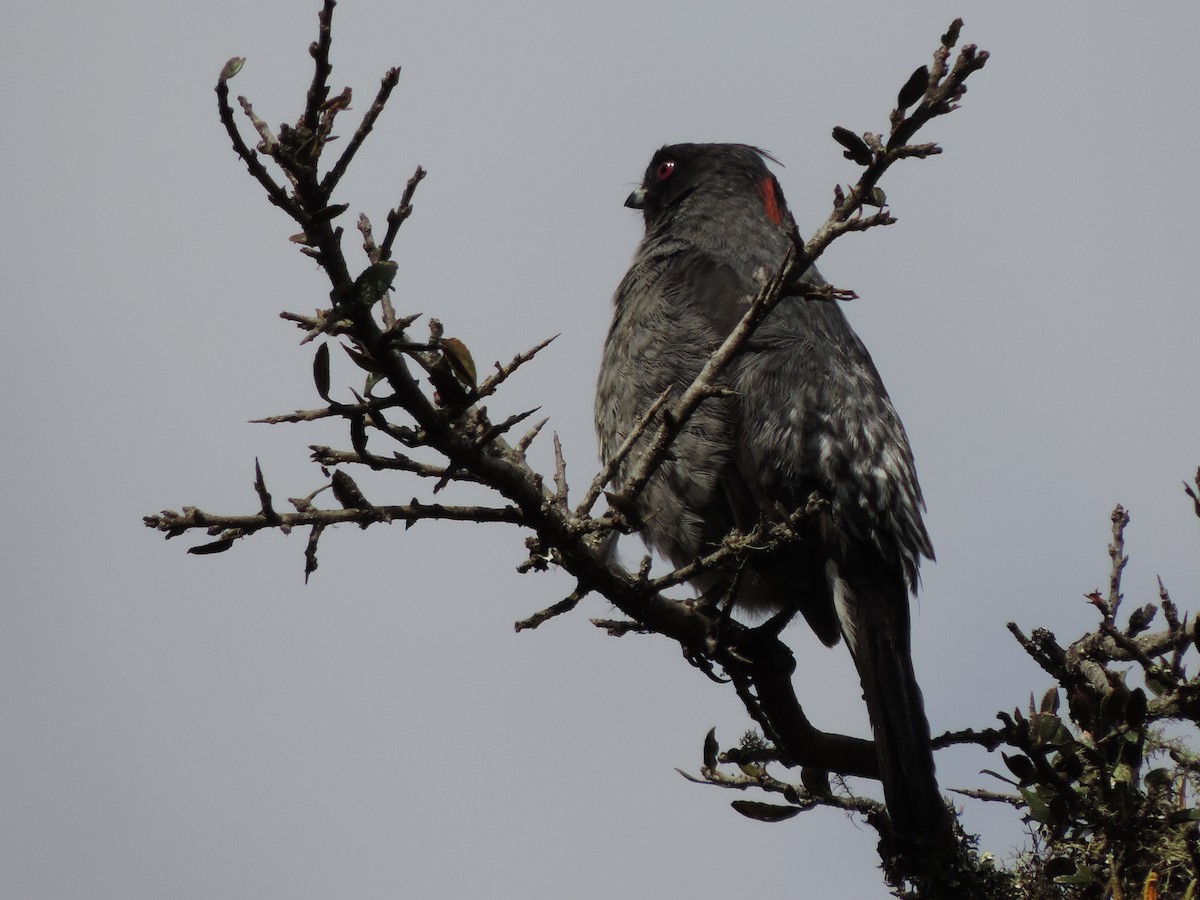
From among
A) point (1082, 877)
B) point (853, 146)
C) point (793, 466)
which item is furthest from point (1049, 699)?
point (853, 146)

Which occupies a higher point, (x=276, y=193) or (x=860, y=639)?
(x=860, y=639)

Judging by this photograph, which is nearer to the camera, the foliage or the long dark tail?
the foliage

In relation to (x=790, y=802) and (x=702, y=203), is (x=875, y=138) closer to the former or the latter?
(x=790, y=802)

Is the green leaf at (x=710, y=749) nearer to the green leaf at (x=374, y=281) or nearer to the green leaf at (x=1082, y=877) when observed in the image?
the green leaf at (x=1082, y=877)

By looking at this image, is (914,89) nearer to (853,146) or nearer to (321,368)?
(853,146)

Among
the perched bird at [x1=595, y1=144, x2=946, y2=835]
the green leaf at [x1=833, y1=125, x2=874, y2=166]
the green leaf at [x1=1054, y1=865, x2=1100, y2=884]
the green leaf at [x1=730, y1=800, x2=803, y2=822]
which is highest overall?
the perched bird at [x1=595, y1=144, x2=946, y2=835]

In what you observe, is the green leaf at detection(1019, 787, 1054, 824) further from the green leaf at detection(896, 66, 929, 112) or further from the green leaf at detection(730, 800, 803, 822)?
the green leaf at detection(896, 66, 929, 112)

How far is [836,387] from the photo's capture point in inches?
210

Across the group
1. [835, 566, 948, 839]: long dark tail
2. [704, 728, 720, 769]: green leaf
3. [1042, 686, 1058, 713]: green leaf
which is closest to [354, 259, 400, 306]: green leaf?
[704, 728, 720, 769]: green leaf

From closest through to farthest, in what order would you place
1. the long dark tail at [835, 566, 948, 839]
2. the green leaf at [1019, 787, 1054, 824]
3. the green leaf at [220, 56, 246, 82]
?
the green leaf at [220, 56, 246, 82] < the green leaf at [1019, 787, 1054, 824] < the long dark tail at [835, 566, 948, 839]

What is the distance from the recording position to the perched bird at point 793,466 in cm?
459

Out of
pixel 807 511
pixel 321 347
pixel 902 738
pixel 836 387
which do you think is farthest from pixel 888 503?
pixel 321 347

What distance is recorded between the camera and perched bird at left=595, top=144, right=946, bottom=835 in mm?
4590

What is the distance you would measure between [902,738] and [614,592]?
4.30 ft
